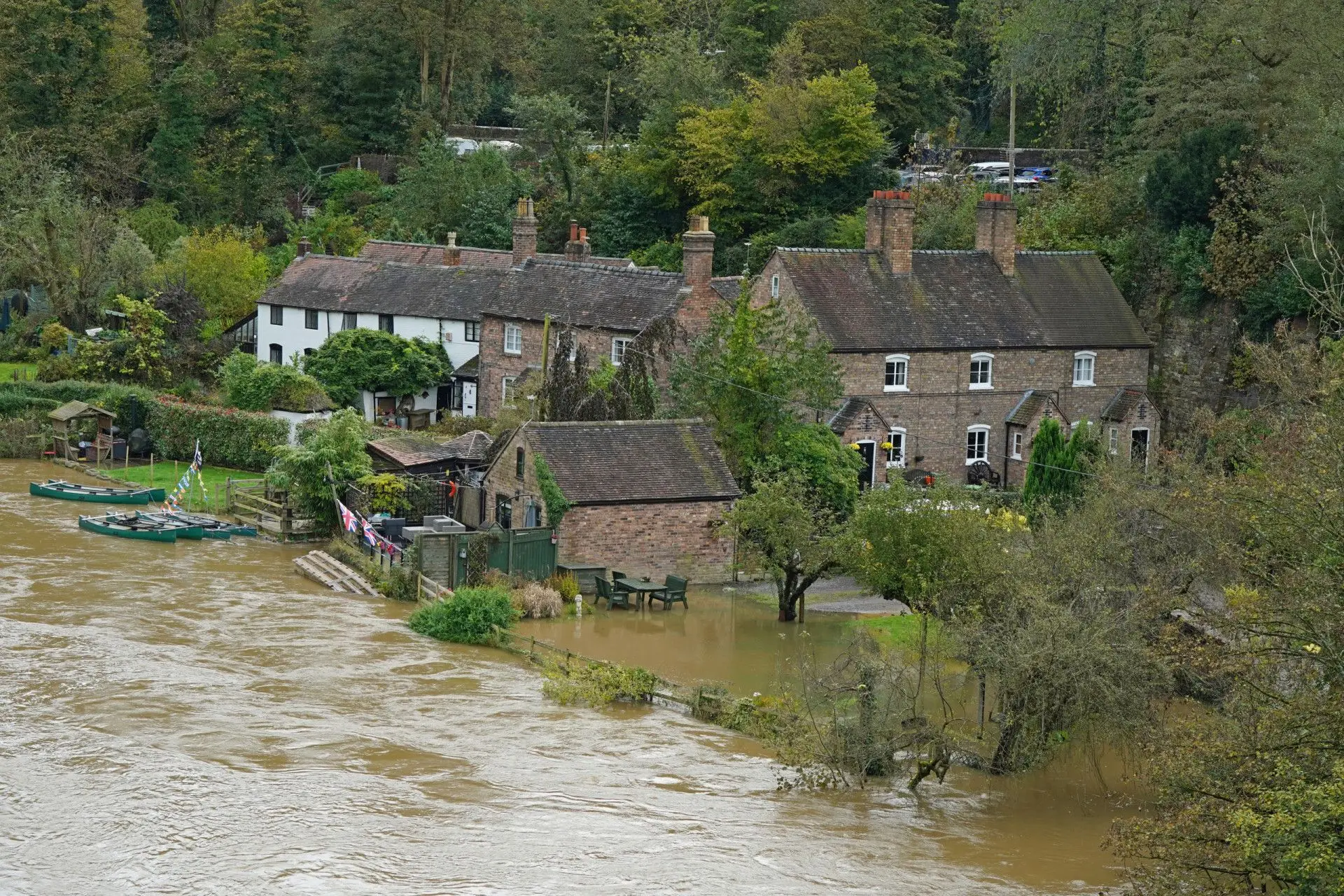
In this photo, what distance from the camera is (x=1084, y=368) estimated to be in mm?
50500

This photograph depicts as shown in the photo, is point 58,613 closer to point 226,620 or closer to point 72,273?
point 226,620

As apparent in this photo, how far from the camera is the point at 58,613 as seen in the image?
35281 millimetres

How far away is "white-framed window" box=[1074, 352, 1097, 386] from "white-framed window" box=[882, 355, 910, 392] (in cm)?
580

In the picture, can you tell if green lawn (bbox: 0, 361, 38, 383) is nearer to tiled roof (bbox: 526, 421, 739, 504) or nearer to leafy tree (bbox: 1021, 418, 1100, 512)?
tiled roof (bbox: 526, 421, 739, 504)

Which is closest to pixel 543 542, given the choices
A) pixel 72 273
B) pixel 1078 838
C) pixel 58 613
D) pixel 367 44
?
pixel 58 613

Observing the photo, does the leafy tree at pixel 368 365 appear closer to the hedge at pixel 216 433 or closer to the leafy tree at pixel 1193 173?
the hedge at pixel 216 433

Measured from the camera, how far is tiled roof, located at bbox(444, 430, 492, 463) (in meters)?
44.7

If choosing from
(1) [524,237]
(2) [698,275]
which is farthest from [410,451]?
(1) [524,237]

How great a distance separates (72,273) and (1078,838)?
5213 centimetres

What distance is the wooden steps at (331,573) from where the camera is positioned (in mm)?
38562

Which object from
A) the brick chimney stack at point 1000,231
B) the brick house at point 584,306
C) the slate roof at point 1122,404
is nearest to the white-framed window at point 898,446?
the brick house at point 584,306

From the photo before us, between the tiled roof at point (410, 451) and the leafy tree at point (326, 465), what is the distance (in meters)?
0.63

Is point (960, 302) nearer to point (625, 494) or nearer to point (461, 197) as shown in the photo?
point (625, 494)

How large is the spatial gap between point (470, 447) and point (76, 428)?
16.0 m
